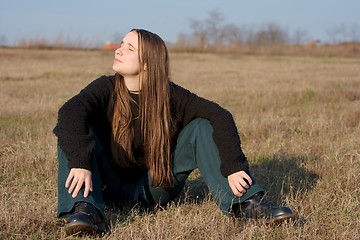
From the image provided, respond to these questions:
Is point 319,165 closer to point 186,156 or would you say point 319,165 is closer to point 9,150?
point 186,156

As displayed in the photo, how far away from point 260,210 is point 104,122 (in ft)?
3.66

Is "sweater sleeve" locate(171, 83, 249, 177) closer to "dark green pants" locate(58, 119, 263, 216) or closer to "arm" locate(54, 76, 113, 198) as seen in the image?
"dark green pants" locate(58, 119, 263, 216)

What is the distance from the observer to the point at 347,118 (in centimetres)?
735

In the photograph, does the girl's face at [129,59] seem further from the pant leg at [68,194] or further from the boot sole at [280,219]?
the boot sole at [280,219]

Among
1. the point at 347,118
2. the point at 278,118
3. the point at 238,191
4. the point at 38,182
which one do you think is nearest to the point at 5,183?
the point at 38,182

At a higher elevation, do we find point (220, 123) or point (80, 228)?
point (220, 123)

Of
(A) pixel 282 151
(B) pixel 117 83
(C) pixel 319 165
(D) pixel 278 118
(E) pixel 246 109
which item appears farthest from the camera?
(E) pixel 246 109

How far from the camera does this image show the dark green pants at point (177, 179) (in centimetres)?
306

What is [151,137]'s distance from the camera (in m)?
3.33

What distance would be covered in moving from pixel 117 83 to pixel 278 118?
4282 mm

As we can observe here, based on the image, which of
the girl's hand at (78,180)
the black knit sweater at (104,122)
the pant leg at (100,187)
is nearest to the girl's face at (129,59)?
the black knit sweater at (104,122)

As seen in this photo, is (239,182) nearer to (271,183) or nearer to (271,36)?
(271,183)

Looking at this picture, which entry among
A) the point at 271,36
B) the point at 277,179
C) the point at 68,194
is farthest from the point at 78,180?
the point at 271,36

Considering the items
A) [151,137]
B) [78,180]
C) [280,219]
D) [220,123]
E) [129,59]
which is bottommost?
[280,219]
